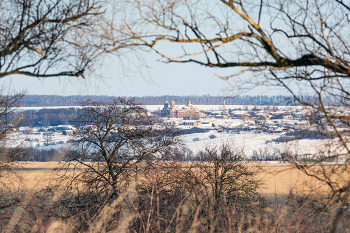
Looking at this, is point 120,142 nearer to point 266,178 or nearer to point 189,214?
point 189,214

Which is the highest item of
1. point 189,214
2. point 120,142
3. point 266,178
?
point 120,142

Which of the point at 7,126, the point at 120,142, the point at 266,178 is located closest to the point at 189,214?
the point at 266,178

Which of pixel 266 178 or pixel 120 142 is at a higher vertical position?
pixel 120 142

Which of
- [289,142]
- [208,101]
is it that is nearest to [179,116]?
[208,101]

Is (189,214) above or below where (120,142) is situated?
below

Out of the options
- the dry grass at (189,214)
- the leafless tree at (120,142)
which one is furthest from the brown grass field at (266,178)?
the leafless tree at (120,142)

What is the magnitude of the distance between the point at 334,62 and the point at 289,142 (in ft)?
3.41

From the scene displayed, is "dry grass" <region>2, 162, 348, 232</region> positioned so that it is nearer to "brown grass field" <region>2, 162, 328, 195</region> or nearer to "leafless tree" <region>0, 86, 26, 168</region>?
"brown grass field" <region>2, 162, 328, 195</region>

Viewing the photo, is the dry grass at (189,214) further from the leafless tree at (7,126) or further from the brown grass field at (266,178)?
the leafless tree at (7,126)

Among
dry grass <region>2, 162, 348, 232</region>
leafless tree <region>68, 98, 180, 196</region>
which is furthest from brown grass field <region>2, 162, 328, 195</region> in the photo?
leafless tree <region>68, 98, 180, 196</region>

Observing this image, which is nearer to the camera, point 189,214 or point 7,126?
point 189,214

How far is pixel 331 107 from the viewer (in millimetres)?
3553

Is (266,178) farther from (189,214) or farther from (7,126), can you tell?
(7,126)

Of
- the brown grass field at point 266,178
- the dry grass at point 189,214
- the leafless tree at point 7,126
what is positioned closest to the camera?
the dry grass at point 189,214
